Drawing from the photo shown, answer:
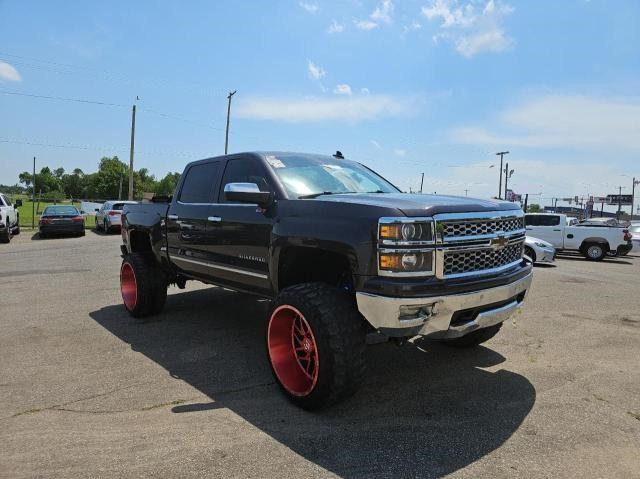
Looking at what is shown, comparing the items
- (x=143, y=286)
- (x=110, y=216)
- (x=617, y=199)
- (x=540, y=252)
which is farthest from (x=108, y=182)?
(x=143, y=286)

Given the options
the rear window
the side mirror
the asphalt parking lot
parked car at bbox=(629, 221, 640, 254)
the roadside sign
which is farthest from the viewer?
the roadside sign

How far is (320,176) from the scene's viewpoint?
4.46 m

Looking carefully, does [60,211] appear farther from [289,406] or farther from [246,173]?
[289,406]

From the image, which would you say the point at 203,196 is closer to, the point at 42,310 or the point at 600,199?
the point at 42,310

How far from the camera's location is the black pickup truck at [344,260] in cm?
309

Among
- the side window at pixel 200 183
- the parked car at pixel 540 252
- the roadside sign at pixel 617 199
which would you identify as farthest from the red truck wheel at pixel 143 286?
the roadside sign at pixel 617 199

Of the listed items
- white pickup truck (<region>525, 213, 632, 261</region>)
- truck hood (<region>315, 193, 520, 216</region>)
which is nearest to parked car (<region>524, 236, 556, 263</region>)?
white pickup truck (<region>525, 213, 632, 261</region>)

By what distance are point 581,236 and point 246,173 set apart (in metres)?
16.8

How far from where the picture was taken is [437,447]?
113 inches

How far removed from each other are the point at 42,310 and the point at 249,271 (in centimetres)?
381

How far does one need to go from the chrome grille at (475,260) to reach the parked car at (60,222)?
2076 centimetres

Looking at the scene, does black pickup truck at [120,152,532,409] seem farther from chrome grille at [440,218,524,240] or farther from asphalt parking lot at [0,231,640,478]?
asphalt parking lot at [0,231,640,478]

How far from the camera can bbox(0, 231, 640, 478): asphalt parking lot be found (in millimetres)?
2715

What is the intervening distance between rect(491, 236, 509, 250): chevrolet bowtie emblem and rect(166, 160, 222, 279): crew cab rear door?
8.96 ft
